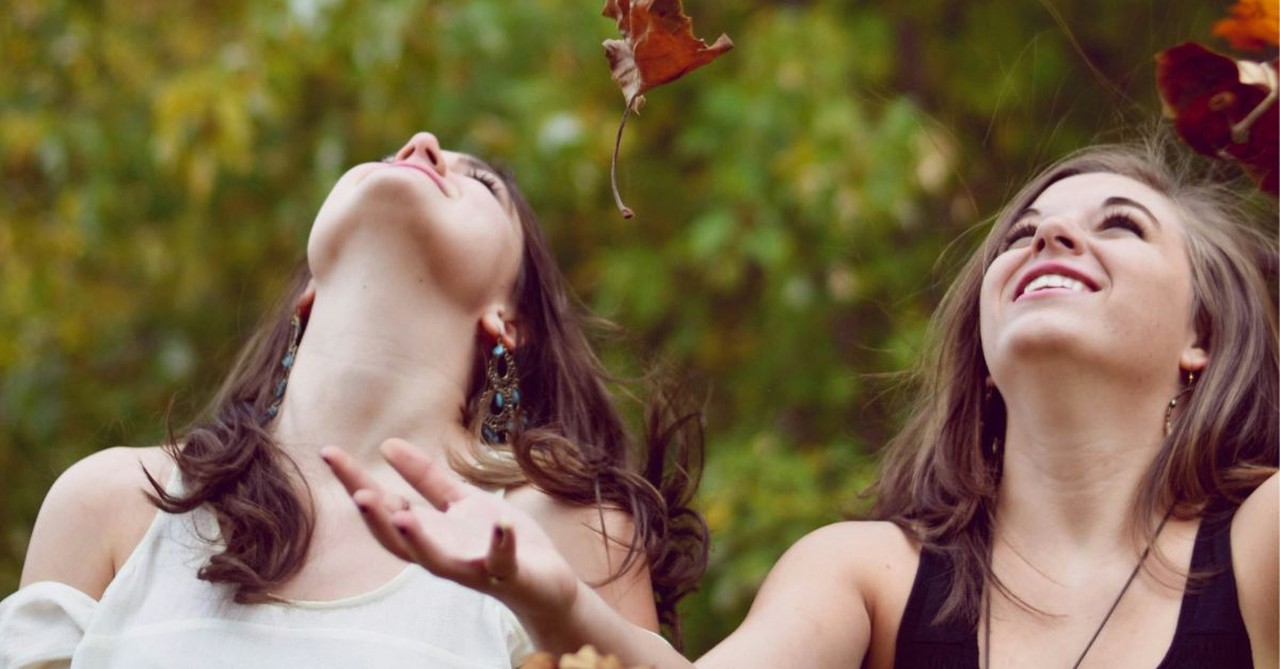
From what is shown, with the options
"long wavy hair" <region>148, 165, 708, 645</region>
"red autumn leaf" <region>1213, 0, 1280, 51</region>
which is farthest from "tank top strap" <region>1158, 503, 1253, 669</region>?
"red autumn leaf" <region>1213, 0, 1280, 51</region>

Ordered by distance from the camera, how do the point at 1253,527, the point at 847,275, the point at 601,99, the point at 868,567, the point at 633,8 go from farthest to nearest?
the point at 601,99, the point at 847,275, the point at 868,567, the point at 1253,527, the point at 633,8

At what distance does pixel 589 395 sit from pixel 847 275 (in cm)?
243

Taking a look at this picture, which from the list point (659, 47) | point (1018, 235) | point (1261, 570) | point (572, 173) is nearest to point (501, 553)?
point (659, 47)

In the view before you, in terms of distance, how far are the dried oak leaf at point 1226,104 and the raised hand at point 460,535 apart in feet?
2.51

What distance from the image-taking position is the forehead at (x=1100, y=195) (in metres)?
3.13

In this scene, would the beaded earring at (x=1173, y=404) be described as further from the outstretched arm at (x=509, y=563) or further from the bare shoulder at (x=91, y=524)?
the bare shoulder at (x=91, y=524)

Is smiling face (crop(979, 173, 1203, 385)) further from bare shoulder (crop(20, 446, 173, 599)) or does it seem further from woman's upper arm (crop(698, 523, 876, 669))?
bare shoulder (crop(20, 446, 173, 599))

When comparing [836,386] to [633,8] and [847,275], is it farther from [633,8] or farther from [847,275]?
[633,8]

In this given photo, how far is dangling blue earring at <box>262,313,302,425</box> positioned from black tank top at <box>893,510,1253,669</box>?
100 centimetres

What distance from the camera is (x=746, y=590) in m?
5.26

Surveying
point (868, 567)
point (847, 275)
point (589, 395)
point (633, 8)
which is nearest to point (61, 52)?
point (847, 275)

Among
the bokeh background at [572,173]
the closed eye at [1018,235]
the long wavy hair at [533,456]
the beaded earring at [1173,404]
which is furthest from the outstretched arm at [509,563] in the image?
the bokeh background at [572,173]

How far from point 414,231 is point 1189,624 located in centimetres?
123

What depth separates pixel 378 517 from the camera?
6.44 feet
